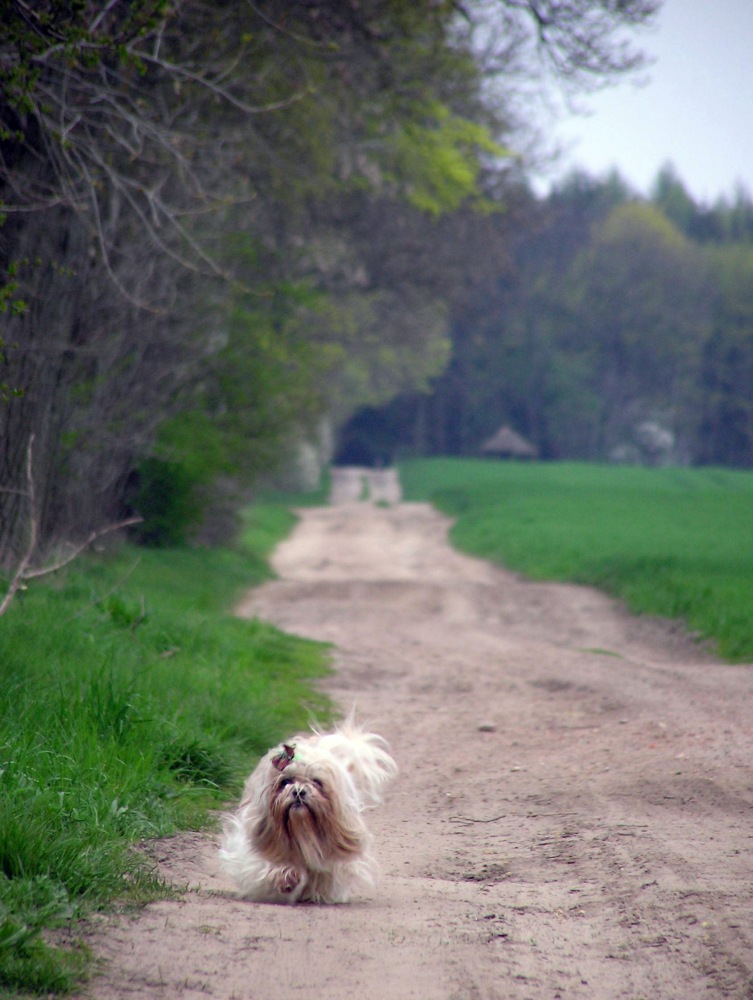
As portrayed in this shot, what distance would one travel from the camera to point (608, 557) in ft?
63.9

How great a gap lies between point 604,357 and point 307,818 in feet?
245

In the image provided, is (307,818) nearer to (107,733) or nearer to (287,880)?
(287,880)

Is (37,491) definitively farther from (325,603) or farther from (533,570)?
(533,570)

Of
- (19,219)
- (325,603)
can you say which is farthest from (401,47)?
(325,603)

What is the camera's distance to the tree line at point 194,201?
9.82 m

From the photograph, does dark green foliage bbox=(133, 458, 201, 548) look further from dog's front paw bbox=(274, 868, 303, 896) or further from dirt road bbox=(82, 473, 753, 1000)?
dog's front paw bbox=(274, 868, 303, 896)

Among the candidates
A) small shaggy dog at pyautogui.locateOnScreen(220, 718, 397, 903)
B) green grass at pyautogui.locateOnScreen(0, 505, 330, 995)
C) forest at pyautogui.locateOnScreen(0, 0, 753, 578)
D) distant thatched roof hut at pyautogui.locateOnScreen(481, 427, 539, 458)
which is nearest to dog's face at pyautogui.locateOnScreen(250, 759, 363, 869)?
small shaggy dog at pyautogui.locateOnScreen(220, 718, 397, 903)

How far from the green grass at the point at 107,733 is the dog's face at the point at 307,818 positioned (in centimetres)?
61

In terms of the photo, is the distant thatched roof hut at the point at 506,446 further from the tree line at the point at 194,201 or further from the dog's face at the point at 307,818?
the dog's face at the point at 307,818

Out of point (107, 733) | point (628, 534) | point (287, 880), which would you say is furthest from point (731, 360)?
point (287, 880)

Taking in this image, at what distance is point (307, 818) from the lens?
448 cm

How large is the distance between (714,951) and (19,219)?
34.0 feet

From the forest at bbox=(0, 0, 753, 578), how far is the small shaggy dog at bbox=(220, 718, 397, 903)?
1.73 metres

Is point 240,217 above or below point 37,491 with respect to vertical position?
above
